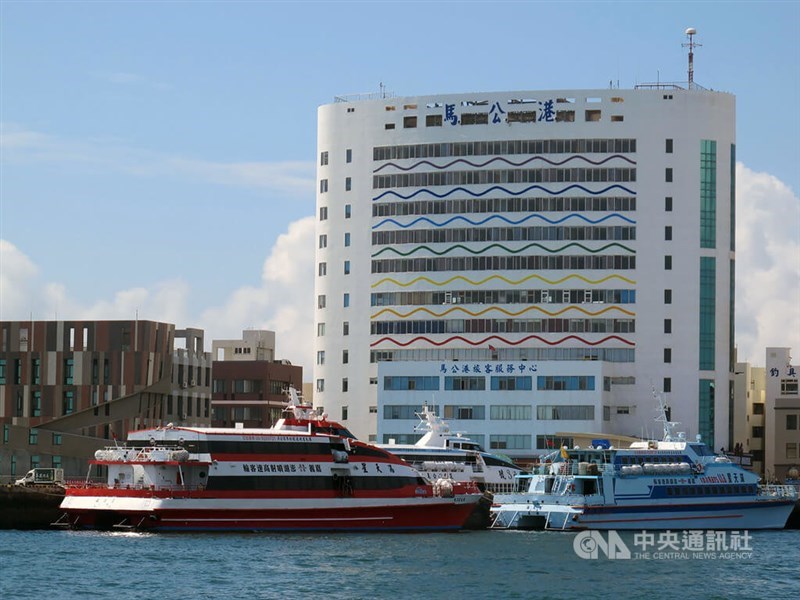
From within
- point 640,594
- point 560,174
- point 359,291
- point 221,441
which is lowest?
point 640,594

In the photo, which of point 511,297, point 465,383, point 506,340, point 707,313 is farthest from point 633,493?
point 707,313

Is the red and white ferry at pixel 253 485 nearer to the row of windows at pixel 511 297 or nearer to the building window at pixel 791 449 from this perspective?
the row of windows at pixel 511 297

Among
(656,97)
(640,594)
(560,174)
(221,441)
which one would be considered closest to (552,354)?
(560,174)

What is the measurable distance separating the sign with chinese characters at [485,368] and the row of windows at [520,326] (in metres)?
4.07

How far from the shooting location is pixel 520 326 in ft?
459

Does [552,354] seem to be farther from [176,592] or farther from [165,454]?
[176,592]

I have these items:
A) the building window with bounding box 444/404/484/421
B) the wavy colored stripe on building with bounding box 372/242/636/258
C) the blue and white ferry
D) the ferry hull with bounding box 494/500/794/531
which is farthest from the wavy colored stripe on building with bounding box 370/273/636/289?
the ferry hull with bounding box 494/500/794/531

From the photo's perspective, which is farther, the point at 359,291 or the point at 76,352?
the point at 359,291

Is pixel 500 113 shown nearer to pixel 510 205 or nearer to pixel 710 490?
pixel 510 205

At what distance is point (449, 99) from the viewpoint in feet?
470

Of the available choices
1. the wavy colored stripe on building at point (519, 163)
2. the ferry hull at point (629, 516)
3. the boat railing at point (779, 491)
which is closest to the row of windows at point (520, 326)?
the wavy colored stripe on building at point (519, 163)

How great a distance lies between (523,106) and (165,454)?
215ft

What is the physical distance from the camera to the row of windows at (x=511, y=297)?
139 metres

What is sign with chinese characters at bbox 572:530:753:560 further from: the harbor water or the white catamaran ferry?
the white catamaran ferry
